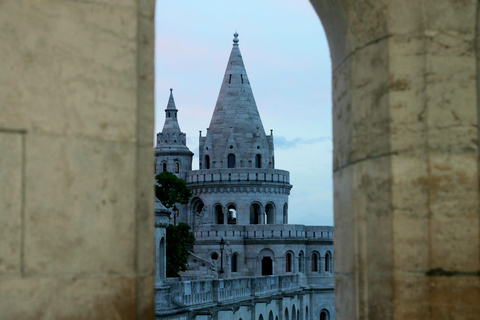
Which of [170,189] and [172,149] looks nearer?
[170,189]

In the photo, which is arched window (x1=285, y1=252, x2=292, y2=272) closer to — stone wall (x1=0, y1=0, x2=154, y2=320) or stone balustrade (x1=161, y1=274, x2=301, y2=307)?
stone balustrade (x1=161, y1=274, x2=301, y2=307)

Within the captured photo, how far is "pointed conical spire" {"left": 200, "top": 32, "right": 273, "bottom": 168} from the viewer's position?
70312 millimetres

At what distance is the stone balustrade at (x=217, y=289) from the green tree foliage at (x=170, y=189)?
1254 cm

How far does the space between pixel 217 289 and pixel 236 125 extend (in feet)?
108

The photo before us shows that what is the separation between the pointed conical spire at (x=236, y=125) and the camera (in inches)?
2768

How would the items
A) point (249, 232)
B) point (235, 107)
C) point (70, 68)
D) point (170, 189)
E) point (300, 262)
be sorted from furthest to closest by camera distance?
point (235, 107)
point (300, 262)
point (249, 232)
point (170, 189)
point (70, 68)

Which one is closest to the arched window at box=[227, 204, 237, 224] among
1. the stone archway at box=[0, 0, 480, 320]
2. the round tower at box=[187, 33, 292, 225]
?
the round tower at box=[187, 33, 292, 225]

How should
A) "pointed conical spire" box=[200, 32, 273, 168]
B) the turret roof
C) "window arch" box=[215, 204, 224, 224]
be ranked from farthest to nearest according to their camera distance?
the turret roof → "pointed conical spire" box=[200, 32, 273, 168] → "window arch" box=[215, 204, 224, 224]

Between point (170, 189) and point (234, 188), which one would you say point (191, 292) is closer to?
point (170, 189)

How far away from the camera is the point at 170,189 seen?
64438 millimetres

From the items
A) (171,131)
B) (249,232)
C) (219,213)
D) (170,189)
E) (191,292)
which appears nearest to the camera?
(191,292)

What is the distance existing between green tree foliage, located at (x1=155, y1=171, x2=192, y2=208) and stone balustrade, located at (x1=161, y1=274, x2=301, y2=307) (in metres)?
12.5

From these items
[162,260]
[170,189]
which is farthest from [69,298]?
[170,189]

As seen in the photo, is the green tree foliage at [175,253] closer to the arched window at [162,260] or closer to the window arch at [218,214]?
the window arch at [218,214]
